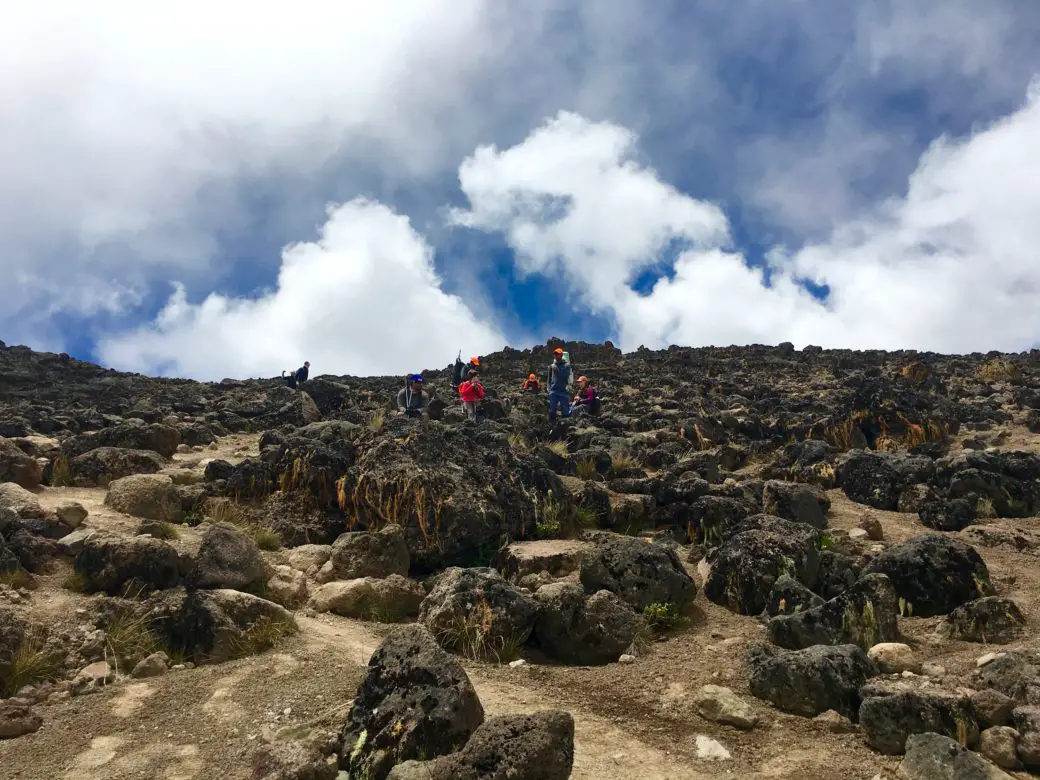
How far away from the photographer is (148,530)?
7.68 m

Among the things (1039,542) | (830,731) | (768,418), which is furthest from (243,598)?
(768,418)

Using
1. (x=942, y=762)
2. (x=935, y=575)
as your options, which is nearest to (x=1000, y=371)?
(x=935, y=575)

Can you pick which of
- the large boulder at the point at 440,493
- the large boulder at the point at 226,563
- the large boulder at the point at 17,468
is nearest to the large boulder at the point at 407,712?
the large boulder at the point at 226,563

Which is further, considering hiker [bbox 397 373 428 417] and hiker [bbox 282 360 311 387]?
hiker [bbox 282 360 311 387]

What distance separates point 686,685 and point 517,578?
8.94ft

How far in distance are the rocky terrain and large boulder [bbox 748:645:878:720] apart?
0.02 meters

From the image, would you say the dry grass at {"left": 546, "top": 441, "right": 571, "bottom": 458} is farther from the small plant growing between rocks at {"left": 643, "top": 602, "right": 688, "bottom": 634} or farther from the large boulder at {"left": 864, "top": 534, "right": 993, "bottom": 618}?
the large boulder at {"left": 864, "top": 534, "right": 993, "bottom": 618}

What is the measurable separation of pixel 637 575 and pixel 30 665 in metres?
5.11

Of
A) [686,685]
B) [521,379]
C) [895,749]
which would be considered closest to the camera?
[895,749]

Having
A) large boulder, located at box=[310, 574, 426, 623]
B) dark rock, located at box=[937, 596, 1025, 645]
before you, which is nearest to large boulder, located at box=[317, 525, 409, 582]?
large boulder, located at box=[310, 574, 426, 623]

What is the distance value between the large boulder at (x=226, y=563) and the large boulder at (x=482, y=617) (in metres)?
1.74

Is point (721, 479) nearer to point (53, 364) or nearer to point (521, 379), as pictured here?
point (521, 379)

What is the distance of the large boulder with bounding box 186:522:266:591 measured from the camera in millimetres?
6393

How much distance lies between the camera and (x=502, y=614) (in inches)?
247
